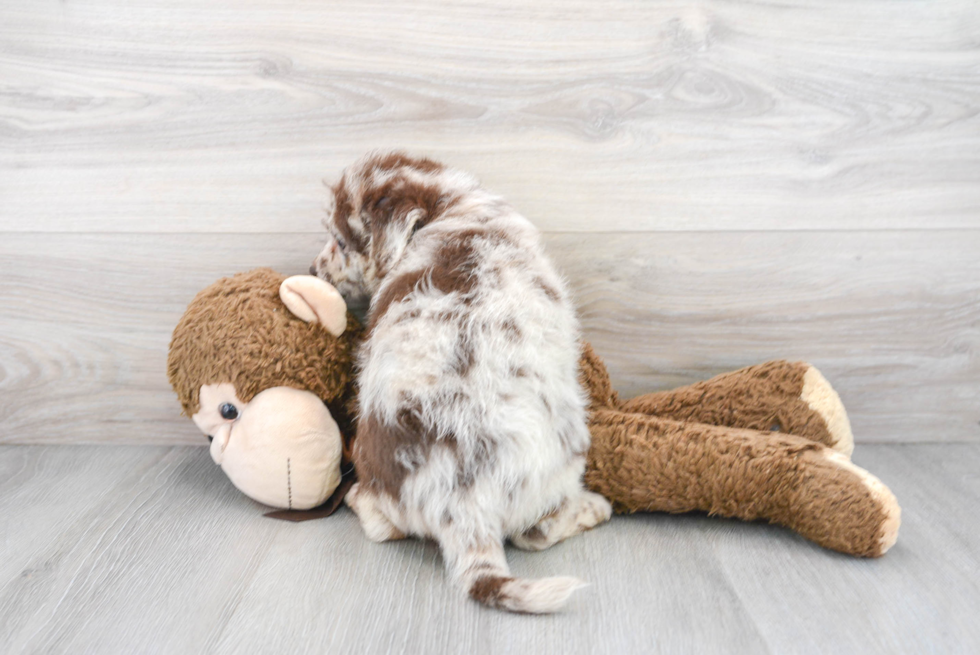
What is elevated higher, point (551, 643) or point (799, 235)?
point (799, 235)

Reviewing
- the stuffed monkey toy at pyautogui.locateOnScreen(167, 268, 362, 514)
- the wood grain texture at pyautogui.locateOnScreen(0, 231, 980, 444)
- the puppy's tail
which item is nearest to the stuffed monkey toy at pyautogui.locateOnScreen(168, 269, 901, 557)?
the stuffed monkey toy at pyautogui.locateOnScreen(167, 268, 362, 514)

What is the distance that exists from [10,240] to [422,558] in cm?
98

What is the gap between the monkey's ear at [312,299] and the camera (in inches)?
44.8

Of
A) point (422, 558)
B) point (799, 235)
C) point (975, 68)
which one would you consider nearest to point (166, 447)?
point (422, 558)

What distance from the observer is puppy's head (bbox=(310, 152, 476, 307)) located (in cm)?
108

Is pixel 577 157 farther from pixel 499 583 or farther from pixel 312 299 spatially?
pixel 499 583

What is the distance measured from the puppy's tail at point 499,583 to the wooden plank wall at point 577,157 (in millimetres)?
521

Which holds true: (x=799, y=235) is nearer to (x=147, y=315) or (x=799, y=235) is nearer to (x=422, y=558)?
(x=422, y=558)

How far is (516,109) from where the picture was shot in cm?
125

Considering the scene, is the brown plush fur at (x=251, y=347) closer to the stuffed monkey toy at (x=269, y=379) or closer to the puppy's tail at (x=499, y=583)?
the stuffed monkey toy at (x=269, y=379)

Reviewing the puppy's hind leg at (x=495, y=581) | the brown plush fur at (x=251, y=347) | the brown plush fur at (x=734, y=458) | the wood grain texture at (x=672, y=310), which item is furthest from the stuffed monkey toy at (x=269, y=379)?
the brown plush fur at (x=734, y=458)

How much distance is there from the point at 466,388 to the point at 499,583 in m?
0.26

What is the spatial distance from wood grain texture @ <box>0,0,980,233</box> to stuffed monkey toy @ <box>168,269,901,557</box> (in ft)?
0.79

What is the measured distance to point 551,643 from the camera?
0.86 metres
